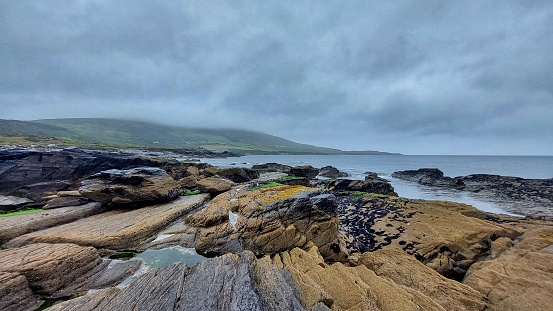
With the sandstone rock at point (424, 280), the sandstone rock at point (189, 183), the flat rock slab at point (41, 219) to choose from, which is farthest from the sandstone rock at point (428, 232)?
the flat rock slab at point (41, 219)

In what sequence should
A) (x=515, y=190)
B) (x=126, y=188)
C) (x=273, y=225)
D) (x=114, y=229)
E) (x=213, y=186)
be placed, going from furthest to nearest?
(x=515, y=190), (x=213, y=186), (x=126, y=188), (x=114, y=229), (x=273, y=225)

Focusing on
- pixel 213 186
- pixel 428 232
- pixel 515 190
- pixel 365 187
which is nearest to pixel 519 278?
pixel 428 232

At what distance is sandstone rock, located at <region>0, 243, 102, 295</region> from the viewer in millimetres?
8695

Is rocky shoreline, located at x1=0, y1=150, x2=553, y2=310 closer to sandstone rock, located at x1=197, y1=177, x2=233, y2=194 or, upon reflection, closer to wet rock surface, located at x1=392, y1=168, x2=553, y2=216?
sandstone rock, located at x1=197, y1=177, x2=233, y2=194

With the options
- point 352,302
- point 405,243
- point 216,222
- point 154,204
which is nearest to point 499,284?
point 405,243

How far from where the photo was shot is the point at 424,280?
8.79 meters

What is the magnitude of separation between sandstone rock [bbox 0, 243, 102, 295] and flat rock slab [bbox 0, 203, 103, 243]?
4947 mm

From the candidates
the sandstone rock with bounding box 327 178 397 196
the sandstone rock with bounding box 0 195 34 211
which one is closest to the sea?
the sandstone rock with bounding box 327 178 397 196

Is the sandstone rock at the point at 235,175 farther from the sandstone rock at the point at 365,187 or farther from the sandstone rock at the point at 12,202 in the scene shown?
the sandstone rock at the point at 12,202

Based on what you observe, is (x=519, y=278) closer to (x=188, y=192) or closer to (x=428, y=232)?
(x=428, y=232)

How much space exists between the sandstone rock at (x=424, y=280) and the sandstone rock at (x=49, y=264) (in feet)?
43.6

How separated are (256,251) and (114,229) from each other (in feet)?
30.9

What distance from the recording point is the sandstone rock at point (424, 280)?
25.1ft

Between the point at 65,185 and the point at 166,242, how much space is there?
19930 mm
